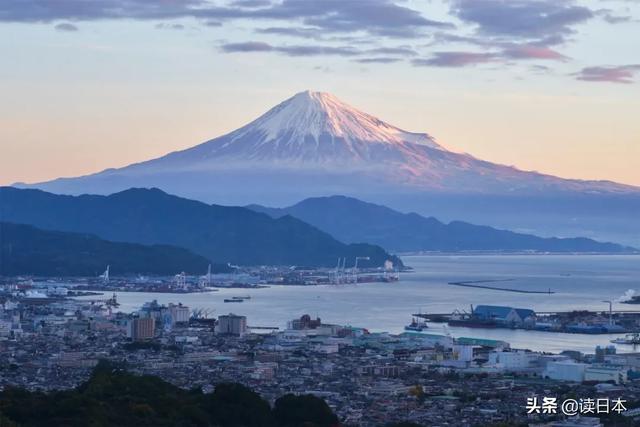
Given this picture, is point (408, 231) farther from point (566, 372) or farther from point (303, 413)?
point (303, 413)

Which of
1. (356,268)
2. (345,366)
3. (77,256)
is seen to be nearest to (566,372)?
(345,366)

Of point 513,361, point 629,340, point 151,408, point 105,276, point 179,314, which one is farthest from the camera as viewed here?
point 105,276

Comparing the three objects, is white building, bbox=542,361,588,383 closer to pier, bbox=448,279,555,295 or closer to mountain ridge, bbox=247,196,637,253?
pier, bbox=448,279,555,295

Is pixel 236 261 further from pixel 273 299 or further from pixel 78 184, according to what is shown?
pixel 78 184

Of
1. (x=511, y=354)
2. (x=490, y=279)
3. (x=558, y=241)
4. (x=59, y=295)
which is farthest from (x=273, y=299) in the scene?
(x=558, y=241)

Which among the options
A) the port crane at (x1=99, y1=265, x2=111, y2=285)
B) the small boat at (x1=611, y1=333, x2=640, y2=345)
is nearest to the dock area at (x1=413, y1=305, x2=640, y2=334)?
the small boat at (x1=611, y1=333, x2=640, y2=345)

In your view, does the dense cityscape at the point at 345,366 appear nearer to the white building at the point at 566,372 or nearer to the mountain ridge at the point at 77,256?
the white building at the point at 566,372
